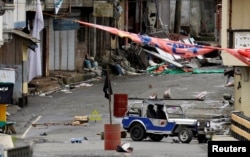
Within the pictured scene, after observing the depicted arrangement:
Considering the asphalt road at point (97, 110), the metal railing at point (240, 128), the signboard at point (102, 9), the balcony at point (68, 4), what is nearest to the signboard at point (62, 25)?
the balcony at point (68, 4)

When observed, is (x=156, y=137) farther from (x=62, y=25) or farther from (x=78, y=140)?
(x=62, y=25)

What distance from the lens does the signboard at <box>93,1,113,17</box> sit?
5116 cm

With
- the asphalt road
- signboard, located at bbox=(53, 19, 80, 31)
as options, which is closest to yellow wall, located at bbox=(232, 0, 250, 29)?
the asphalt road

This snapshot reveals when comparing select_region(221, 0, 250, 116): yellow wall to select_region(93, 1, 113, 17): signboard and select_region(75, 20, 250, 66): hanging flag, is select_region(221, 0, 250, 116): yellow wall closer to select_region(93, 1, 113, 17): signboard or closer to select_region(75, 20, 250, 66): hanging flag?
select_region(75, 20, 250, 66): hanging flag

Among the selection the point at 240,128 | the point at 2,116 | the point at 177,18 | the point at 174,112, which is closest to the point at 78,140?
the point at 174,112

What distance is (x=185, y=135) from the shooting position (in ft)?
90.4

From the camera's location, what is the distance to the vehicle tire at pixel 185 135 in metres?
27.4

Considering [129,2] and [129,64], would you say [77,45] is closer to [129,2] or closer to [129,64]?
[129,64]

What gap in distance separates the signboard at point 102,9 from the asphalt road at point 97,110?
12.1ft

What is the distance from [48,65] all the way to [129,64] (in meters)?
8.58

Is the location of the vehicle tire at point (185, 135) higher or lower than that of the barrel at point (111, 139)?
lower

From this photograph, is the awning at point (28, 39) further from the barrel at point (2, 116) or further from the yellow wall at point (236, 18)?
the yellow wall at point (236, 18)

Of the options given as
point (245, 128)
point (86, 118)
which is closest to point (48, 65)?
point (86, 118)

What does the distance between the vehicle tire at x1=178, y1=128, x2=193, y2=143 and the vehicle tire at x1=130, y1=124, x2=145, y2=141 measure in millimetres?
1193
